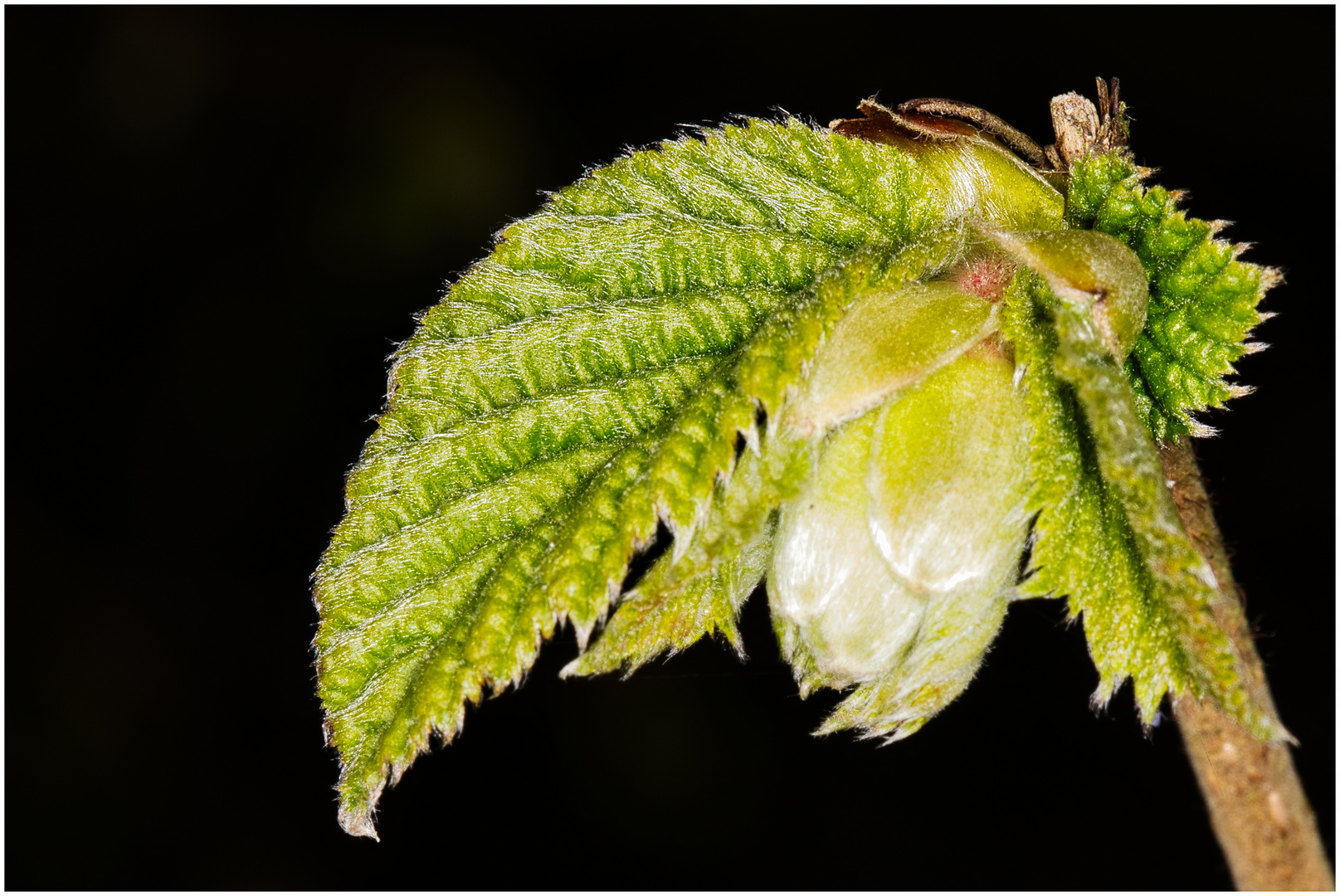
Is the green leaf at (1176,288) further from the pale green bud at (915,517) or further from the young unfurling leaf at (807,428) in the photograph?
the pale green bud at (915,517)

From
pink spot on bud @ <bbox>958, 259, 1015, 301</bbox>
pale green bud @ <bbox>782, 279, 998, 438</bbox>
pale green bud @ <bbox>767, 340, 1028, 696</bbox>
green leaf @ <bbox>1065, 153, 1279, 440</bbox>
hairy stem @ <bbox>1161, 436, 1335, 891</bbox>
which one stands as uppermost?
green leaf @ <bbox>1065, 153, 1279, 440</bbox>

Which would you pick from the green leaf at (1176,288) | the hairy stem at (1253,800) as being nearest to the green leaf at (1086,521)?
the green leaf at (1176,288)

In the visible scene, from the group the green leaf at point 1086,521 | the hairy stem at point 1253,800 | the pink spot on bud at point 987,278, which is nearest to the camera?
the green leaf at point 1086,521

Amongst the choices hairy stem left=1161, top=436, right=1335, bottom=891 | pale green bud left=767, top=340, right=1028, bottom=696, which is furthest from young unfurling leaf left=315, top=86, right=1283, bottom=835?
hairy stem left=1161, top=436, right=1335, bottom=891

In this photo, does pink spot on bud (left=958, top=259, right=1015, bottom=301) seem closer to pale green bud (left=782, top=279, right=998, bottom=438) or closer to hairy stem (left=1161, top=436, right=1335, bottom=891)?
pale green bud (left=782, top=279, right=998, bottom=438)

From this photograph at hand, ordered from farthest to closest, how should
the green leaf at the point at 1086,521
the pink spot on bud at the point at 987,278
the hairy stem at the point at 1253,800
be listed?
1. the hairy stem at the point at 1253,800
2. the pink spot on bud at the point at 987,278
3. the green leaf at the point at 1086,521

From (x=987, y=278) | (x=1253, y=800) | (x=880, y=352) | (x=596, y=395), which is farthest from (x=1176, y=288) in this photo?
(x=1253, y=800)

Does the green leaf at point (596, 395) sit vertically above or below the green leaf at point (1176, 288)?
below

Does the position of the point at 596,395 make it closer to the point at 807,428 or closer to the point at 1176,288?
the point at 807,428
